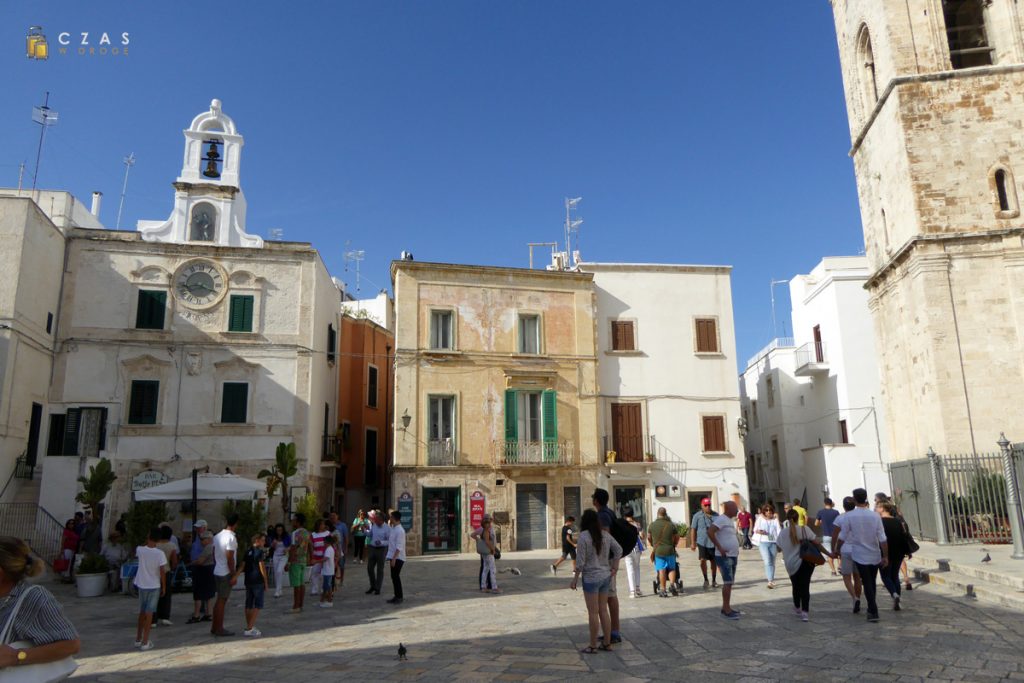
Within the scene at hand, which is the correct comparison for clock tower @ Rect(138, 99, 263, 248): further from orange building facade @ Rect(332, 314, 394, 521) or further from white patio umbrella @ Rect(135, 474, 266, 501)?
white patio umbrella @ Rect(135, 474, 266, 501)

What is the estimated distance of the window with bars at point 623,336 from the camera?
25.8 metres

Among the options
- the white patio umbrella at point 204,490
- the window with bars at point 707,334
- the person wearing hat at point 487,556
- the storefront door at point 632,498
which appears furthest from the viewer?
the window with bars at point 707,334

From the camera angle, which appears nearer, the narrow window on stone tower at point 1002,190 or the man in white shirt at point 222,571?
the man in white shirt at point 222,571

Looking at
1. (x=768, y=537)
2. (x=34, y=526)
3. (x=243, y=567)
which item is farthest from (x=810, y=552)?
(x=34, y=526)

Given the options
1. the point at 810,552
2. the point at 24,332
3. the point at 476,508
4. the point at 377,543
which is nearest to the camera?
the point at 810,552

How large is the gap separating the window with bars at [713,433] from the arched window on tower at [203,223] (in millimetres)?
17532

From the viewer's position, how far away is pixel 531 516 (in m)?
23.6

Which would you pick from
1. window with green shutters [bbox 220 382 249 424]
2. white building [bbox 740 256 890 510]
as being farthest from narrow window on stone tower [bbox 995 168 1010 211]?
window with green shutters [bbox 220 382 249 424]

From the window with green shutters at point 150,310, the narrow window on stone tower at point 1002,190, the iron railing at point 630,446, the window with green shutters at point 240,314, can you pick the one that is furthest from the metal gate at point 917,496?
the window with green shutters at point 150,310

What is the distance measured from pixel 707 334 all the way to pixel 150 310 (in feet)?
60.9

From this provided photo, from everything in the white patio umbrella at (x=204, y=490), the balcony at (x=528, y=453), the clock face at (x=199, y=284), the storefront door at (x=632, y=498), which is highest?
the clock face at (x=199, y=284)

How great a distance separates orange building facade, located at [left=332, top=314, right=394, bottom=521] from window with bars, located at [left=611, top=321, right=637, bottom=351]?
923 centimetres

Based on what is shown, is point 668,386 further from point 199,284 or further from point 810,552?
point 810,552

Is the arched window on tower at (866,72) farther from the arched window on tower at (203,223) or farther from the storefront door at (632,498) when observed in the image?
the arched window on tower at (203,223)
